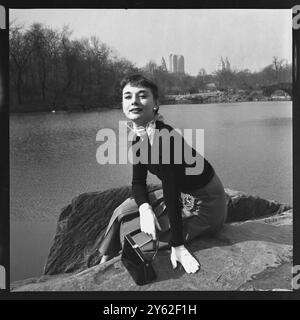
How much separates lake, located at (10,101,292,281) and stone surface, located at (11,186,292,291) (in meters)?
0.07

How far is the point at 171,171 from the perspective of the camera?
2719 mm

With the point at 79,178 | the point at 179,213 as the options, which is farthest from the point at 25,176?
the point at 179,213

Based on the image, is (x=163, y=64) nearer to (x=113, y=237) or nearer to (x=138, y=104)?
(x=138, y=104)

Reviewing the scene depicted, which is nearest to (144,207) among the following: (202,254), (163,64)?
(202,254)

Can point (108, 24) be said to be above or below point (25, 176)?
above

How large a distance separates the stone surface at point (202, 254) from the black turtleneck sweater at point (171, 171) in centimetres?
10

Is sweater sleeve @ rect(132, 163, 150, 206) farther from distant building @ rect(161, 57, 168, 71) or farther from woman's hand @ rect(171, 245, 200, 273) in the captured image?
distant building @ rect(161, 57, 168, 71)

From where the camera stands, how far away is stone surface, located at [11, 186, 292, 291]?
270cm

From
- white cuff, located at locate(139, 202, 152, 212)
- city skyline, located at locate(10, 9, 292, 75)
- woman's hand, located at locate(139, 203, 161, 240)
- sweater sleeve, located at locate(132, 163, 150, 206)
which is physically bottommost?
woman's hand, located at locate(139, 203, 161, 240)

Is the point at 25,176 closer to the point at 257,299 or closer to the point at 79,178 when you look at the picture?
the point at 79,178

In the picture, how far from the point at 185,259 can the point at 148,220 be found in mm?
320

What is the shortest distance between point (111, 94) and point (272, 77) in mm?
1008

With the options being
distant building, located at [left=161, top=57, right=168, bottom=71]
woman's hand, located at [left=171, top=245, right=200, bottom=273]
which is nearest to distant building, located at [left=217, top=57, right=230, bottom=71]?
distant building, located at [left=161, top=57, right=168, bottom=71]
